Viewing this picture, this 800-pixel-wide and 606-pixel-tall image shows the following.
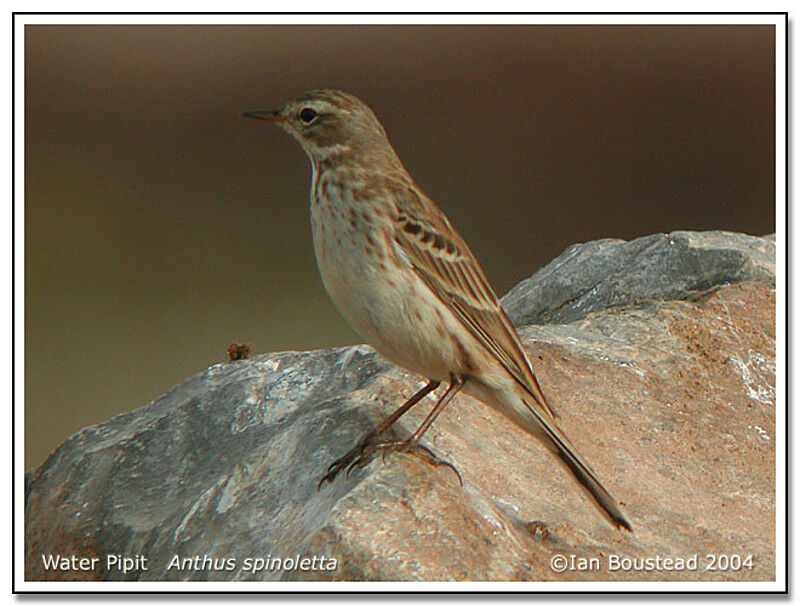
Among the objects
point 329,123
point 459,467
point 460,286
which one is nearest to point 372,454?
point 459,467

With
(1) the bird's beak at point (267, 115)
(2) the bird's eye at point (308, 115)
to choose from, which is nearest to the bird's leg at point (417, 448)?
(2) the bird's eye at point (308, 115)

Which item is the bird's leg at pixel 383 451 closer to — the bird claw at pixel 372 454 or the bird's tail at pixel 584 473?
the bird claw at pixel 372 454

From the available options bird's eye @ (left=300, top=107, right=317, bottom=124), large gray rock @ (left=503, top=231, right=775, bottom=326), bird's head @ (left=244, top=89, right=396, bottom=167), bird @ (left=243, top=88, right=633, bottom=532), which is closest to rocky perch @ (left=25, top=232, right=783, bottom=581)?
large gray rock @ (left=503, top=231, right=775, bottom=326)

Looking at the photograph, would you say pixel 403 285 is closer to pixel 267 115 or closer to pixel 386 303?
pixel 386 303

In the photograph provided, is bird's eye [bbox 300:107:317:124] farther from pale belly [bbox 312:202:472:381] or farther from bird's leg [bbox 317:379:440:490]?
bird's leg [bbox 317:379:440:490]

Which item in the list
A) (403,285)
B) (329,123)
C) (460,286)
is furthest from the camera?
(329,123)
